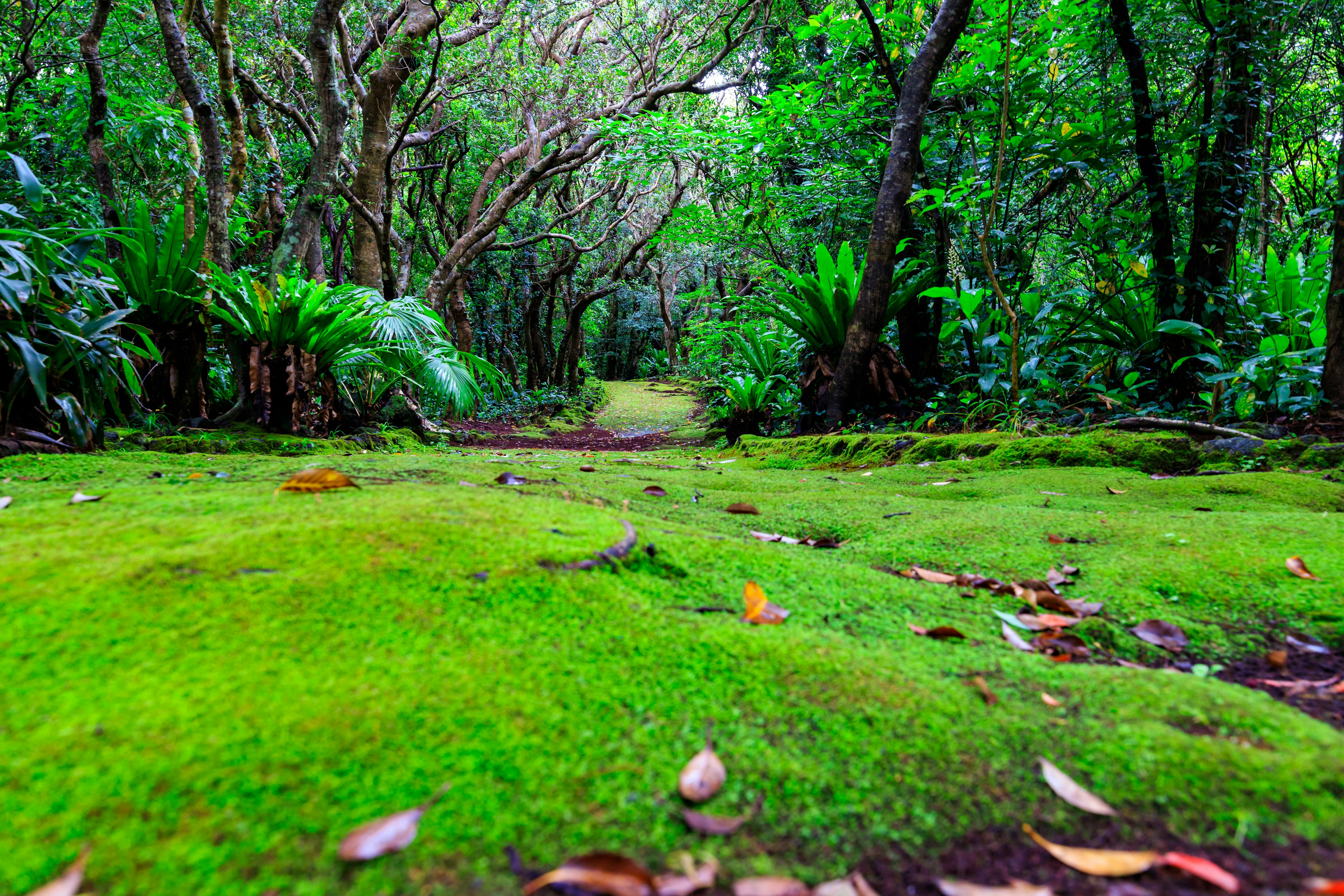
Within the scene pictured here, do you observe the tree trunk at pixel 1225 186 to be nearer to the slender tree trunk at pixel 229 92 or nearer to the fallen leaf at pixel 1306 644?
the fallen leaf at pixel 1306 644

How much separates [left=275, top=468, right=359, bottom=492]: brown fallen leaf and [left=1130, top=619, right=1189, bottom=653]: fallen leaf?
5.77 ft

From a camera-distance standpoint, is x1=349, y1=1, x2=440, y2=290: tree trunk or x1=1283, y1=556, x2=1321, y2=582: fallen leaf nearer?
x1=1283, y1=556, x2=1321, y2=582: fallen leaf

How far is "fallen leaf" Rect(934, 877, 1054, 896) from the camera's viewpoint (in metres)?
0.62

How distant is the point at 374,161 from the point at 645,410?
8351mm

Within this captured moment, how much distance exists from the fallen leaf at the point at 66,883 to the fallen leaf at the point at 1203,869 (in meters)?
0.97

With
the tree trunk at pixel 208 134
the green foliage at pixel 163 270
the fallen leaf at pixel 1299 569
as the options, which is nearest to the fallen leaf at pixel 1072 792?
the fallen leaf at pixel 1299 569

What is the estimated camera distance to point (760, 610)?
1165 millimetres

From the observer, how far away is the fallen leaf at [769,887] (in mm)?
582

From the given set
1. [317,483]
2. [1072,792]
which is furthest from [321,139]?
[1072,792]

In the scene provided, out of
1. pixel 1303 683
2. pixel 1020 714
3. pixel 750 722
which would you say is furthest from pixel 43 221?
pixel 1303 683

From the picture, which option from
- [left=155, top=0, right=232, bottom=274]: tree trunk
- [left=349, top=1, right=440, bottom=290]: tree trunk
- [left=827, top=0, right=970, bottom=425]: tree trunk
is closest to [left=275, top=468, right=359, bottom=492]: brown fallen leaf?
[left=155, top=0, right=232, bottom=274]: tree trunk

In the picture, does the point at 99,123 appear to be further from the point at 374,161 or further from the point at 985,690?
the point at 985,690

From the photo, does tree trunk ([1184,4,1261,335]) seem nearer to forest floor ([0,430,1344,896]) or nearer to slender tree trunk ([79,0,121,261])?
forest floor ([0,430,1344,896])

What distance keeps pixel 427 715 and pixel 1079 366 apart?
4.81 metres
